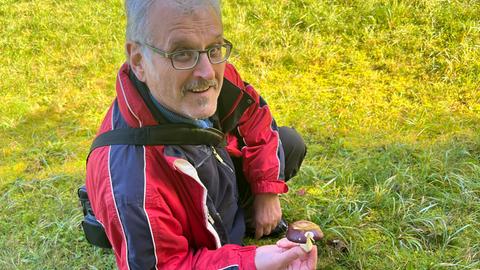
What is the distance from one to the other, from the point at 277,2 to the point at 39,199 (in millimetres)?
3110

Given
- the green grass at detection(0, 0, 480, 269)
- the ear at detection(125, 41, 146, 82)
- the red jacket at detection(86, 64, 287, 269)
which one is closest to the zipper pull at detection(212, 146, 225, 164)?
the red jacket at detection(86, 64, 287, 269)

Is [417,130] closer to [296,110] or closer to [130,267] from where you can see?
[296,110]

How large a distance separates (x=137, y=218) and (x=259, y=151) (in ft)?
3.00

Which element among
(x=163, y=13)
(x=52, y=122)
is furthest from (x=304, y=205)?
(x=52, y=122)

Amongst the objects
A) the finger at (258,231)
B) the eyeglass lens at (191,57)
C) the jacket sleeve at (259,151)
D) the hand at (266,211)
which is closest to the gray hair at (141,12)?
the eyeglass lens at (191,57)

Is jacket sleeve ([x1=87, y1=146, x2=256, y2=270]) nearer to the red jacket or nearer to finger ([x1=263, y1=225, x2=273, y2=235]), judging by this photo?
the red jacket

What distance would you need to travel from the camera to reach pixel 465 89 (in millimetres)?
4016

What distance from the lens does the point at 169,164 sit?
1.98 metres

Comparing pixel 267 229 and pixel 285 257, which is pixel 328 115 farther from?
pixel 285 257

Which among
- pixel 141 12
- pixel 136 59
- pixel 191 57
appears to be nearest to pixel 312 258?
pixel 191 57

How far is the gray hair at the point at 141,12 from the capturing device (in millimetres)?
1831

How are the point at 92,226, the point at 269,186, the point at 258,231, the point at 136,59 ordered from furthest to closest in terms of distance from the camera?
the point at 258,231
the point at 269,186
the point at 92,226
the point at 136,59

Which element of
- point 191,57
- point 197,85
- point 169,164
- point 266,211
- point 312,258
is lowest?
point 266,211

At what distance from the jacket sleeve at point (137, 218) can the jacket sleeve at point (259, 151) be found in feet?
2.11
